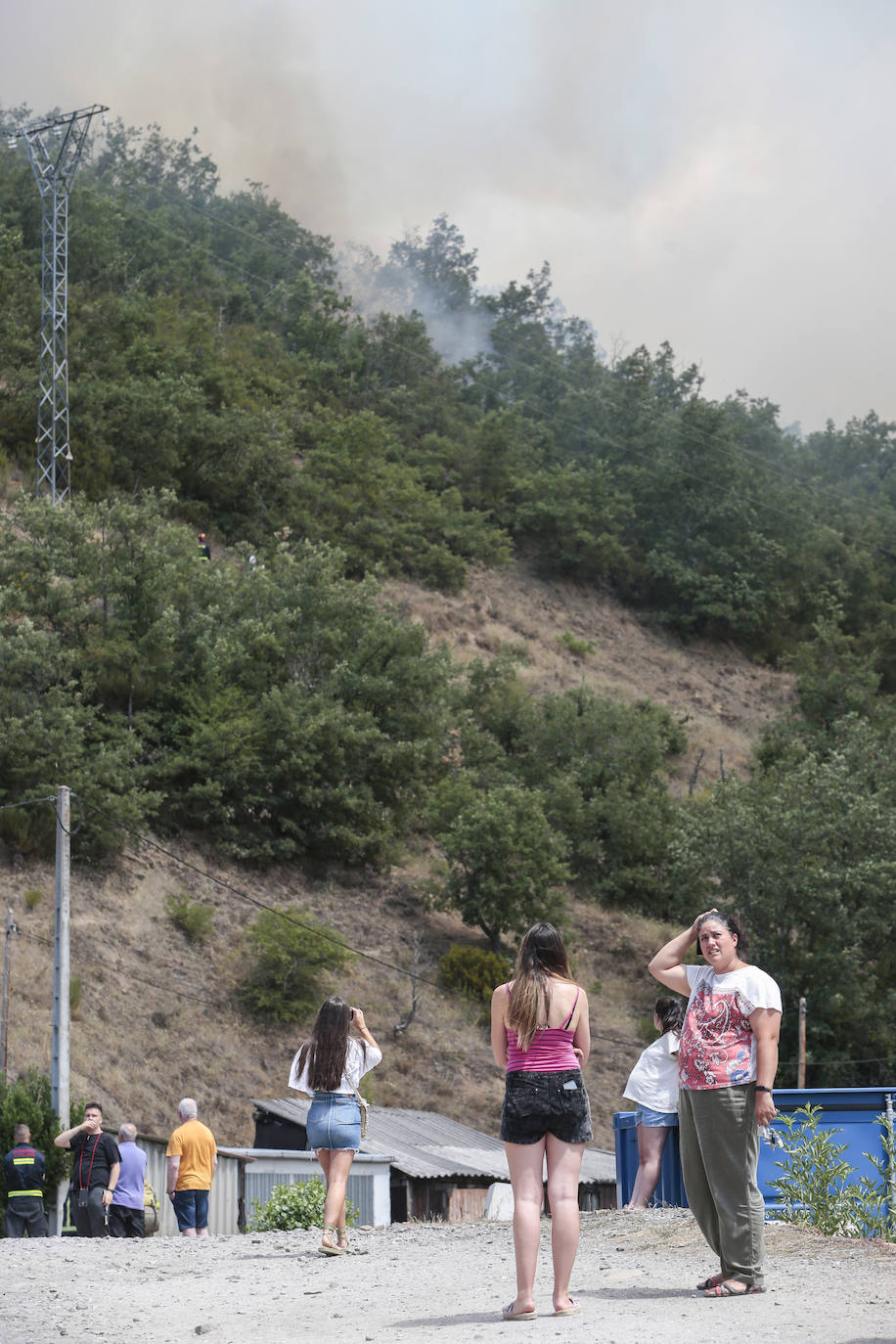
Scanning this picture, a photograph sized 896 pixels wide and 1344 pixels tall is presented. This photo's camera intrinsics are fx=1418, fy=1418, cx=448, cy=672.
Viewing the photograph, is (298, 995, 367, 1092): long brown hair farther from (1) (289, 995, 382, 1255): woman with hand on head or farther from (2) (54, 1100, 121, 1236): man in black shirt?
(2) (54, 1100, 121, 1236): man in black shirt

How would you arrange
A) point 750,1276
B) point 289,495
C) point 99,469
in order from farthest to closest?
1. point 289,495
2. point 99,469
3. point 750,1276

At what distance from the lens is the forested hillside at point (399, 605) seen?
107 ft

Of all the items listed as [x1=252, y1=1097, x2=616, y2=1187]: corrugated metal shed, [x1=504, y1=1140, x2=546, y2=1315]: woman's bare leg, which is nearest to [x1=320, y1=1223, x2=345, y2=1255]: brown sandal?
[x1=504, y1=1140, x2=546, y2=1315]: woman's bare leg

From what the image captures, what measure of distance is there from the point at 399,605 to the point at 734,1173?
4169cm

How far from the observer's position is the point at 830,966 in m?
31.7

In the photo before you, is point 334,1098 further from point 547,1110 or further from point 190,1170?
point 190,1170

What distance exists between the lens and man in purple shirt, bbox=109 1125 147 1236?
12.0 m

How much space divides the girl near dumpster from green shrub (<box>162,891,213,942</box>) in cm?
2236

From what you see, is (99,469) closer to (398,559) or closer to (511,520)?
(398,559)

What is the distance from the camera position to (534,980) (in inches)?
233

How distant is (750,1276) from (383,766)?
30.4 meters

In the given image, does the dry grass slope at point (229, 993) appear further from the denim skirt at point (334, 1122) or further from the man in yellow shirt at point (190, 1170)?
the denim skirt at point (334, 1122)

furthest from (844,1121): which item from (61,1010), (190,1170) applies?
(61,1010)

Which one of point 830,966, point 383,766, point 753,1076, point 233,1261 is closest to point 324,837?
point 383,766
